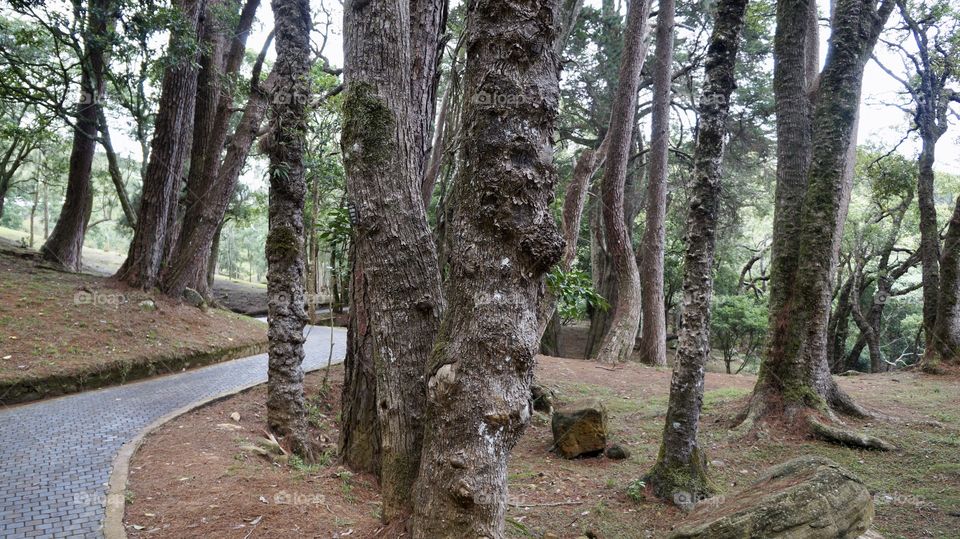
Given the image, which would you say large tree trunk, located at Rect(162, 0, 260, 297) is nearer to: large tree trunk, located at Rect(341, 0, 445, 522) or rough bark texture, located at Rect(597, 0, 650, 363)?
rough bark texture, located at Rect(597, 0, 650, 363)

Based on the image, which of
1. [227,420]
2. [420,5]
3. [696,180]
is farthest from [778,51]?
[227,420]

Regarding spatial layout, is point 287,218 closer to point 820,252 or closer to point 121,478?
point 121,478

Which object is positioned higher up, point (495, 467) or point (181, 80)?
point (181, 80)

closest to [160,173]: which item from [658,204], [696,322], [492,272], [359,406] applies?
[359,406]

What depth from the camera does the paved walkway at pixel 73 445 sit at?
3984mm

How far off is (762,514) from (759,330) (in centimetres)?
1527

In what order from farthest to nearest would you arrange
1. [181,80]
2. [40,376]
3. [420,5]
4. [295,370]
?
[181,80]
[40,376]
[295,370]
[420,5]

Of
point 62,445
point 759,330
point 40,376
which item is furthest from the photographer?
point 759,330

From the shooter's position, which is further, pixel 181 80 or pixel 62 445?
pixel 181 80

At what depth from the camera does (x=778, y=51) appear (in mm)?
7645

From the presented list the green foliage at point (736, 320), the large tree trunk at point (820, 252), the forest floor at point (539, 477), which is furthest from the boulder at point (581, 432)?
the green foliage at point (736, 320)

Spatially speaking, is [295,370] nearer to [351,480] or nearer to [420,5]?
[351,480]

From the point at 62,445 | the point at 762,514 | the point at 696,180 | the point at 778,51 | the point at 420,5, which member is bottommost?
the point at 62,445

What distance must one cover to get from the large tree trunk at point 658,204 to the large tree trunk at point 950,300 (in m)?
5.24
